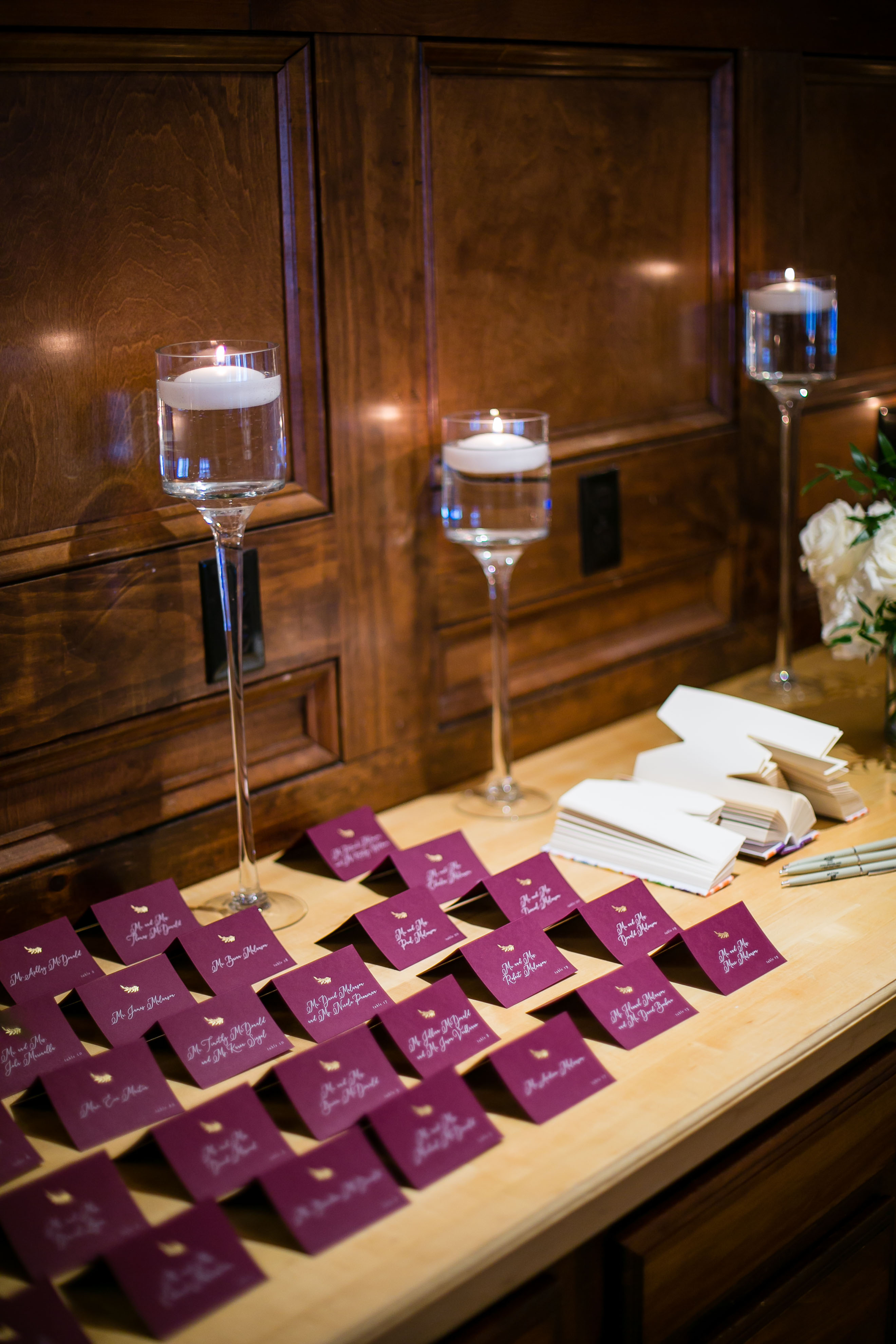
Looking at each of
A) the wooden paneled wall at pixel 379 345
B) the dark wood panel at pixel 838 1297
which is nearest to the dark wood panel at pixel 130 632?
the wooden paneled wall at pixel 379 345

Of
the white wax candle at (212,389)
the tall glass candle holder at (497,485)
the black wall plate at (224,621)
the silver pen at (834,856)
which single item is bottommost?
the silver pen at (834,856)

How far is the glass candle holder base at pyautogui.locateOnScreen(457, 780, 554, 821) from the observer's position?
1.53 m

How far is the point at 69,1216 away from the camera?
84 centimetres

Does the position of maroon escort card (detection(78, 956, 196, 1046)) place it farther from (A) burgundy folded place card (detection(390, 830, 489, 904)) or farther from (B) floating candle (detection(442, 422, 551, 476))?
(B) floating candle (detection(442, 422, 551, 476))

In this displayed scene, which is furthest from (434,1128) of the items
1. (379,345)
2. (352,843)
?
(379,345)

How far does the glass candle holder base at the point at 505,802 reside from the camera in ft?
5.01

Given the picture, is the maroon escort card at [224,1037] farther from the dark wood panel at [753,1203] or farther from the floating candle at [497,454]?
the floating candle at [497,454]

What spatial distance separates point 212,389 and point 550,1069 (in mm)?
617

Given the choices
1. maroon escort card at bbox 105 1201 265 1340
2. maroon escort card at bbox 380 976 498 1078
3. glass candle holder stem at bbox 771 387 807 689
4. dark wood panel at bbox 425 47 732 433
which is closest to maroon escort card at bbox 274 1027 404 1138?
maroon escort card at bbox 380 976 498 1078

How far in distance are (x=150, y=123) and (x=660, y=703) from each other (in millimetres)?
1058

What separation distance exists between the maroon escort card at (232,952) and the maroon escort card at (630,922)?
273mm

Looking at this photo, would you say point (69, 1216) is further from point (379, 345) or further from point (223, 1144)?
point (379, 345)

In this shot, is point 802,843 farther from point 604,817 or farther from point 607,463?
point 607,463

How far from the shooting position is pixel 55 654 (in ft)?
4.03
